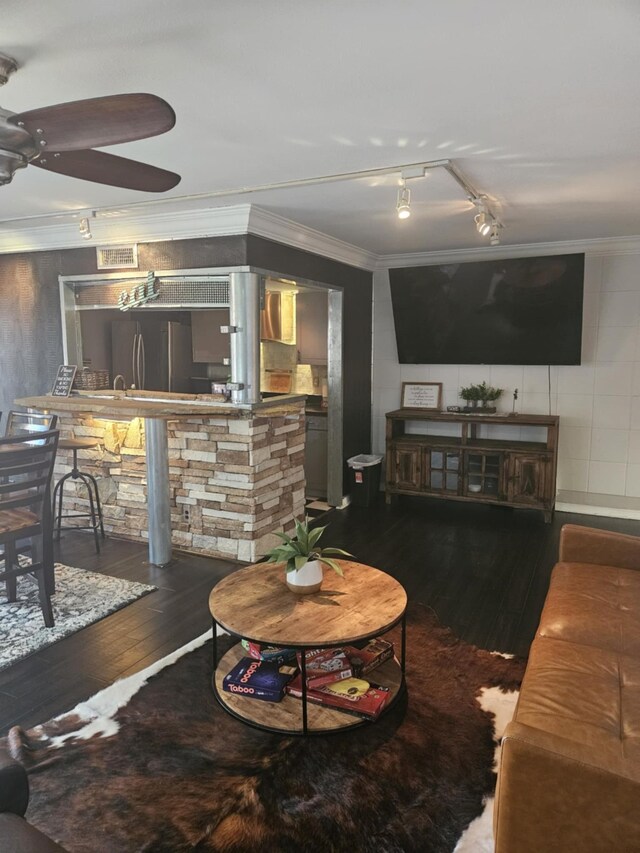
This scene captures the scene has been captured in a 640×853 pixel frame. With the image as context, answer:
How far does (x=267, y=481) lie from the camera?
4305 mm

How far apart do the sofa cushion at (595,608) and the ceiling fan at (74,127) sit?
227 centimetres

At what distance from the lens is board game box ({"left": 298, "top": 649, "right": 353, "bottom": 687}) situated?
7.98ft

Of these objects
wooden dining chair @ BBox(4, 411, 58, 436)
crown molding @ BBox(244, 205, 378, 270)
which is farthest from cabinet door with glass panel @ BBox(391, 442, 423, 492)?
wooden dining chair @ BBox(4, 411, 58, 436)

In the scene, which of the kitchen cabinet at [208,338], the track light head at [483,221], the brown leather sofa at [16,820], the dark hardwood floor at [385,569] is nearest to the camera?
the brown leather sofa at [16,820]

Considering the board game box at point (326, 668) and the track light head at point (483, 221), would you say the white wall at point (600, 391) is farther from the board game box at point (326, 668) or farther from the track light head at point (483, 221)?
the board game box at point (326, 668)

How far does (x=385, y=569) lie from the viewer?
13.4ft

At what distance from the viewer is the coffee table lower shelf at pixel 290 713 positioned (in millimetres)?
2260

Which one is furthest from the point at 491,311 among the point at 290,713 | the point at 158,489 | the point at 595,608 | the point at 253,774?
the point at 253,774

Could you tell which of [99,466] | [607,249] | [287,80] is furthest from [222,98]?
[607,249]

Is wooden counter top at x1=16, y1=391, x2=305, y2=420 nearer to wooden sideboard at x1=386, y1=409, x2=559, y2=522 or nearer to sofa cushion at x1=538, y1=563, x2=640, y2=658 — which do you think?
wooden sideboard at x1=386, y1=409, x2=559, y2=522

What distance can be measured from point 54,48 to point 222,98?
578 mm

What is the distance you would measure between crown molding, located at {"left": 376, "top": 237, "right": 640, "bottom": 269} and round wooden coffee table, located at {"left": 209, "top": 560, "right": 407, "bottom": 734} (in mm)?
3846

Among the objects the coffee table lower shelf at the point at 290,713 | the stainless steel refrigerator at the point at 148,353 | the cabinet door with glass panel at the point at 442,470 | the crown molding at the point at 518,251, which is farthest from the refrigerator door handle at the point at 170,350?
the coffee table lower shelf at the point at 290,713

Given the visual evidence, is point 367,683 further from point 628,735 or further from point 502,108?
point 502,108
